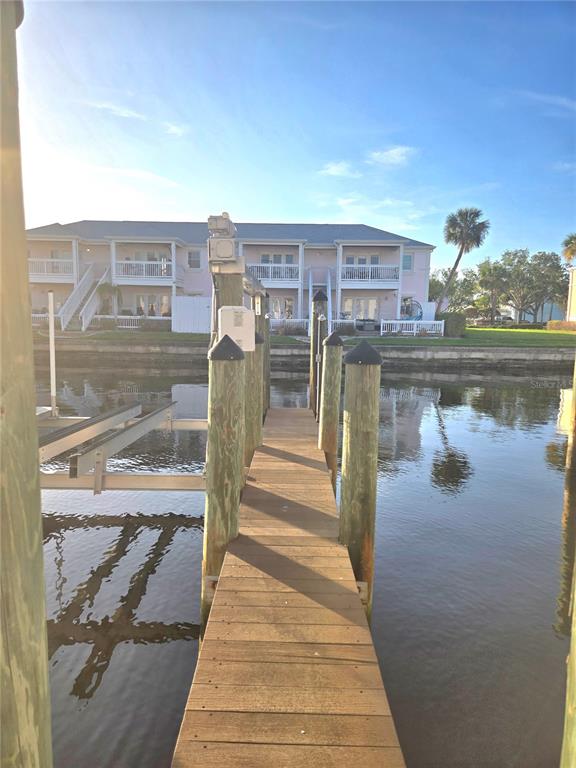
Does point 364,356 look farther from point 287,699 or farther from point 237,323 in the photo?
point 287,699

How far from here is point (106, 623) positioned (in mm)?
5406

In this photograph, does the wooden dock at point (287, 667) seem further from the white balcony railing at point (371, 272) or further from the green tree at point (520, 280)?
the green tree at point (520, 280)

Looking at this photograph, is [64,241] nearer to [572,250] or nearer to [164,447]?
[164,447]

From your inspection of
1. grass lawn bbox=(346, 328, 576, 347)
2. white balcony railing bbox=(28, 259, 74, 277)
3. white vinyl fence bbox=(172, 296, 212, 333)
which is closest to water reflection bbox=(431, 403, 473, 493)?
grass lawn bbox=(346, 328, 576, 347)

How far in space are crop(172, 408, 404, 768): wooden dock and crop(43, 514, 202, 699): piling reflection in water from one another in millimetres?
1355

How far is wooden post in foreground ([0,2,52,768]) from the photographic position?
1.25 meters

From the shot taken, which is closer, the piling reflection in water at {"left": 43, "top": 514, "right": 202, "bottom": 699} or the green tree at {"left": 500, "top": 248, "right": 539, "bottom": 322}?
the piling reflection in water at {"left": 43, "top": 514, "right": 202, "bottom": 699}

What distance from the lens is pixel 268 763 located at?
8.54ft

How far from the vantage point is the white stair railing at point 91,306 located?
31.9 m

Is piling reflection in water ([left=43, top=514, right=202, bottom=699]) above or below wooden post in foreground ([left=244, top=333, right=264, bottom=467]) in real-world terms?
below

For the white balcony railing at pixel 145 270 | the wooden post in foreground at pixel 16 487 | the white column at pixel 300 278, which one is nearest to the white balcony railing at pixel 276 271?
the white column at pixel 300 278

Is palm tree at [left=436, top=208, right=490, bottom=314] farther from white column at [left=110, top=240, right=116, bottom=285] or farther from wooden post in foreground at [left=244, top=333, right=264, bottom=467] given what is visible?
wooden post in foreground at [left=244, top=333, right=264, bottom=467]

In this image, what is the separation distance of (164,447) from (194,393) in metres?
7.90

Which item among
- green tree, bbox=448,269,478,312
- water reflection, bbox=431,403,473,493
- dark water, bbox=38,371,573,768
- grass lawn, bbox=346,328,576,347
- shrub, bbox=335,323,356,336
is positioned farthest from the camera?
green tree, bbox=448,269,478,312
